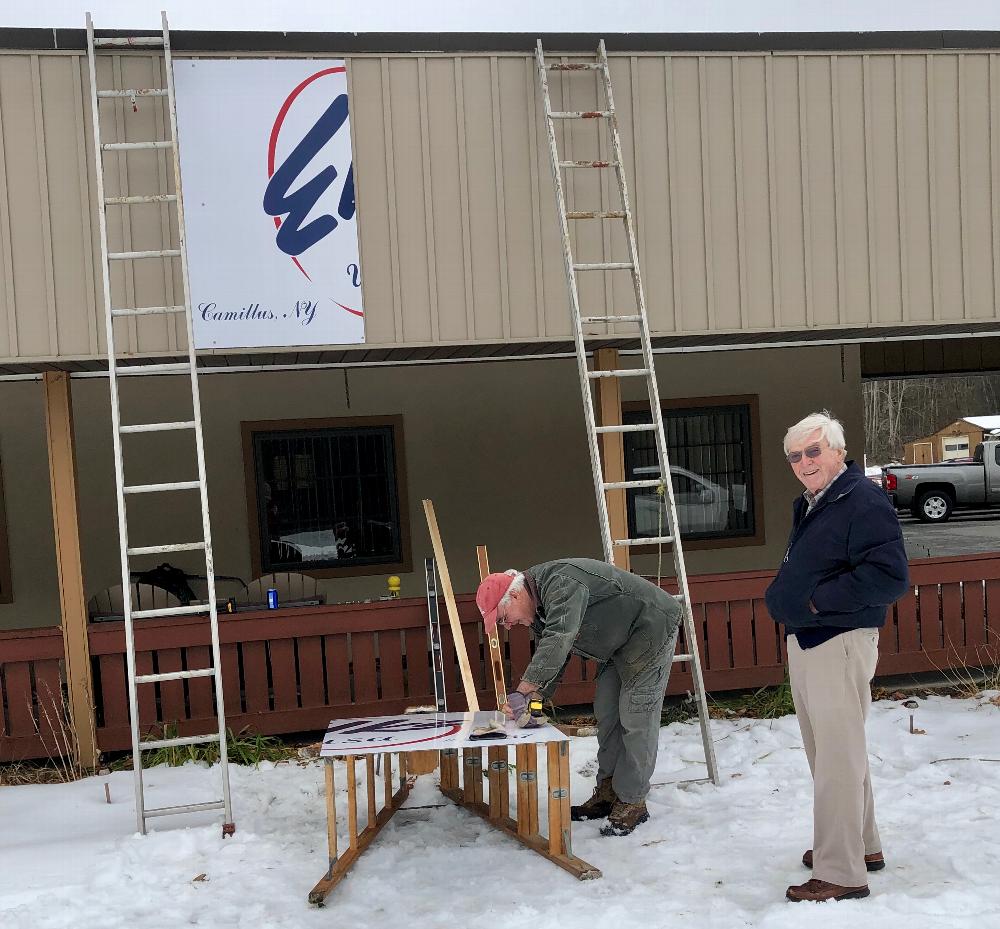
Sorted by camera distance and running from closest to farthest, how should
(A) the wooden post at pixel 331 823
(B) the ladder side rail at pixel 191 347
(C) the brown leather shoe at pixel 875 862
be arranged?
(C) the brown leather shoe at pixel 875 862 → (A) the wooden post at pixel 331 823 → (B) the ladder side rail at pixel 191 347

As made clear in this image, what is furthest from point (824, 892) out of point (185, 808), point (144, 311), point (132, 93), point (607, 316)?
point (132, 93)

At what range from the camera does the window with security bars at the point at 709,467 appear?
12.0 meters

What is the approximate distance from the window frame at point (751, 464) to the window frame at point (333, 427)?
2.44m

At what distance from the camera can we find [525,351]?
8.69 m

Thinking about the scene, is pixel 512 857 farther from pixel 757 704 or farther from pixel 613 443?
pixel 613 443

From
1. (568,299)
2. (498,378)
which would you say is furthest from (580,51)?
(498,378)

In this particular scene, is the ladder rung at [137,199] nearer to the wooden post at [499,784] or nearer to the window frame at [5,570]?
the wooden post at [499,784]

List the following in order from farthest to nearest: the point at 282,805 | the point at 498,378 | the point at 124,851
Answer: the point at 498,378, the point at 282,805, the point at 124,851

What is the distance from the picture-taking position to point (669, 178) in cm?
729

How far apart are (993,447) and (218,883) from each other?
22958 mm

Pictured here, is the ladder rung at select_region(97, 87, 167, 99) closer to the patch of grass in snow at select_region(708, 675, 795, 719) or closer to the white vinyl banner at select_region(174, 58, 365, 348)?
the white vinyl banner at select_region(174, 58, 365, 348)

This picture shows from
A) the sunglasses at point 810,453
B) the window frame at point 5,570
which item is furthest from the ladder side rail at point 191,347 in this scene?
the window frame at point 5,570

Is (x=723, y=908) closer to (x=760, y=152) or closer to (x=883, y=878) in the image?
(x=883, y=878)

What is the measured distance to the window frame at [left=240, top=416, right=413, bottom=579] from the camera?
35.8 ft
